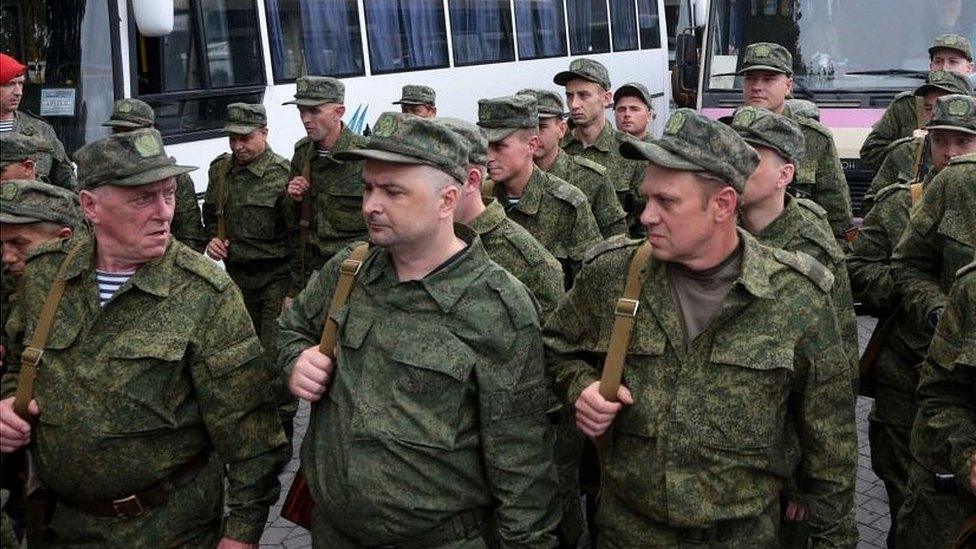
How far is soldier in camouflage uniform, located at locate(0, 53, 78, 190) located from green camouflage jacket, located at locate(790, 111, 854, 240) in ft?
13.2

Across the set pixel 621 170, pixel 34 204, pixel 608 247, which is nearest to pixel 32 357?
pixel 34 204

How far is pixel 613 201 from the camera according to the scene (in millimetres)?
6477

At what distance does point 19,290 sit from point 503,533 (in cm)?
159

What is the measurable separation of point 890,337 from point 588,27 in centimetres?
1026

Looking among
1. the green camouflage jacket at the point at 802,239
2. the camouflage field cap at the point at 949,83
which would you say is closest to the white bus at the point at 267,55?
the green camouflage jacket at the point at 802,239

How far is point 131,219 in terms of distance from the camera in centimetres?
342

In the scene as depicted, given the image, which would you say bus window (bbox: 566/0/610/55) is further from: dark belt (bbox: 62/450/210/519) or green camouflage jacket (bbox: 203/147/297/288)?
dark belt (bbox: 62/450/210/519)

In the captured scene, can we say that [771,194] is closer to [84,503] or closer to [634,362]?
[634,362]

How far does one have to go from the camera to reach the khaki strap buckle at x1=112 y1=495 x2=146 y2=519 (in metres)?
3.41

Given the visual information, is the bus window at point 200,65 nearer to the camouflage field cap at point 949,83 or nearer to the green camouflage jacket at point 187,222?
the green camouflage jacket at point 187,222

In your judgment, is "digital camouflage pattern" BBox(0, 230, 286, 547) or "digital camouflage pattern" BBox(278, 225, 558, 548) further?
"digital camouflage pattern" BBox(0, 230, 286, 547)

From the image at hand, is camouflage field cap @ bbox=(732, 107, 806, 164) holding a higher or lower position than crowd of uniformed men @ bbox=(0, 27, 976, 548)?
higher

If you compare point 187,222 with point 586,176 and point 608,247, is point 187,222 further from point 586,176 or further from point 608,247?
point 608,247

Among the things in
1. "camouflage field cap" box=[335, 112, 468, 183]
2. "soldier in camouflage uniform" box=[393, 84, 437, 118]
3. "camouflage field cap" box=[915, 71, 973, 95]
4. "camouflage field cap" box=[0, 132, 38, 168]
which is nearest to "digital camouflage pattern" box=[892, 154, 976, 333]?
"camouflage field cap" box=[335, 112, 468, 183]
